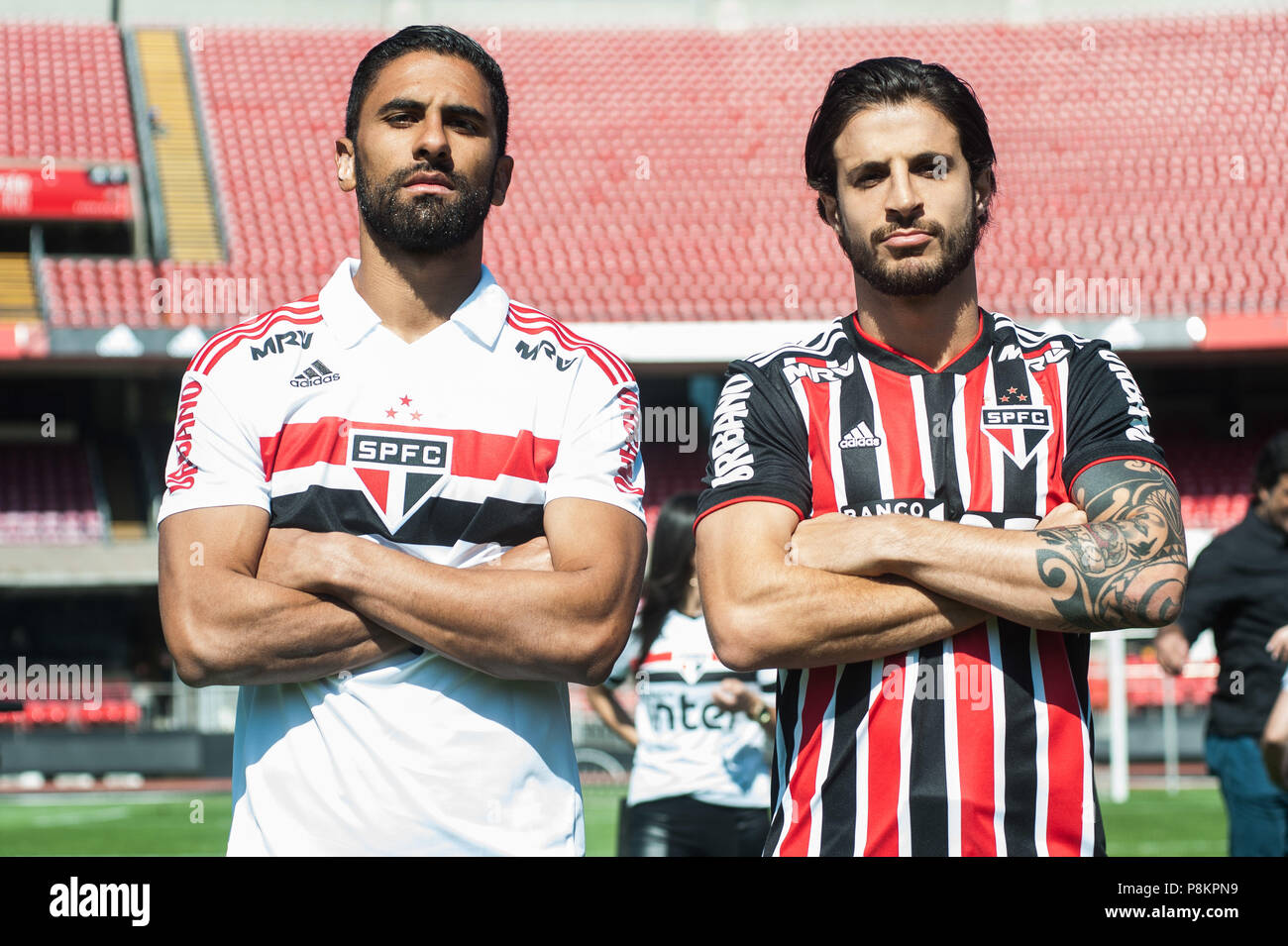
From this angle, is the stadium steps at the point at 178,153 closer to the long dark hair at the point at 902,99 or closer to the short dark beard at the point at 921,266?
the long dark hair at the point at 902,99

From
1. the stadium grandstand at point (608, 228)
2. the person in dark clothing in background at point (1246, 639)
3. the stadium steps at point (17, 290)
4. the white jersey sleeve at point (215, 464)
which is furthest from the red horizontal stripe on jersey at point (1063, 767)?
the stadium steps at point (17, 290)

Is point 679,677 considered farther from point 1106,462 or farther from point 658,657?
point 1106,462

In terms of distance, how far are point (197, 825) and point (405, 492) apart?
1019 cm

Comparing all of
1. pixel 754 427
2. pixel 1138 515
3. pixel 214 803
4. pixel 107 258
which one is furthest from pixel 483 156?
pixel 107 258

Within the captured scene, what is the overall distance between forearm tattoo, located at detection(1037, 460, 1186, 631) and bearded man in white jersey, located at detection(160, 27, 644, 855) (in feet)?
2.44

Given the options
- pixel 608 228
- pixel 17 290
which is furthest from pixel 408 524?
pixel 17 290

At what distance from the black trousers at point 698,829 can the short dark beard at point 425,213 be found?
3147mm

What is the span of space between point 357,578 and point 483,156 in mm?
812

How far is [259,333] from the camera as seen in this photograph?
2562 millimetres

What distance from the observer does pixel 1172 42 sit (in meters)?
25.3

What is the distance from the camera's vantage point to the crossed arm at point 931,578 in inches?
88.8

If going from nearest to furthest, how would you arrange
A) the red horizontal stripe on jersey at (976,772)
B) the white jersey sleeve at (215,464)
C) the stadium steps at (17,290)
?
the red horizontal stripe on jersey at (976,772) < the white jersey sleeve at (215,464) < the stadium steps at (17,290)

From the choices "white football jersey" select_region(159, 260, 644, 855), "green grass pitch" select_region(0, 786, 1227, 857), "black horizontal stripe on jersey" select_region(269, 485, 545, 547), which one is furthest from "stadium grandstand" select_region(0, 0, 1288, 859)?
"black horizontal stripe on jersey" select_region(269, 485, 545, 547)
